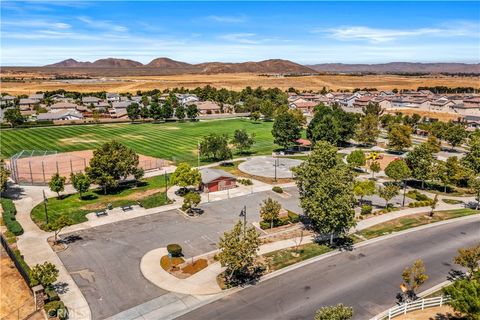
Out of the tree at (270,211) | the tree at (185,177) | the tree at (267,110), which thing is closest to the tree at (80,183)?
the tree at (185,177)

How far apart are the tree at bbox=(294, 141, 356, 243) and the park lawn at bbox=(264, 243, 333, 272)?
6.27 feet

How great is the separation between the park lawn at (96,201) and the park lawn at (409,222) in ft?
94.5

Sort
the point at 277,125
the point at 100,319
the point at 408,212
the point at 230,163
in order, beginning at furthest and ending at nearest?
the point at 277,125 → the point at 230,163 → the point at 408,212 → the point at 100,319

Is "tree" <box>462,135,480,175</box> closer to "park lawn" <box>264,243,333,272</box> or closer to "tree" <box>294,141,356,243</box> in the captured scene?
"tree" <box>294,141,356,243</box>

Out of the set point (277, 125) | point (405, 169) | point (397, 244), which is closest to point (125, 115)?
point (277, 125)

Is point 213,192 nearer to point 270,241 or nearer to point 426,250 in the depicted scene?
point 270,241

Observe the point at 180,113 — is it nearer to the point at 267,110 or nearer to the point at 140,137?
the point at 140,137

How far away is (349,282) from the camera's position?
1425 inches

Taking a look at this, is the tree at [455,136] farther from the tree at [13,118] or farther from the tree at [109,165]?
the tree at [13,118]

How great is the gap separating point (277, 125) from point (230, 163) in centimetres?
1528

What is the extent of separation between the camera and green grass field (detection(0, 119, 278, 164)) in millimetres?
89456

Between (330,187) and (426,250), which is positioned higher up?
(330,187)

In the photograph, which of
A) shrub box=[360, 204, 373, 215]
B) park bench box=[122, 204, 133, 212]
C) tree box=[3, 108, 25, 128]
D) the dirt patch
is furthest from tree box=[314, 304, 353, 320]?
tree box=[3, 108, 25, 128]

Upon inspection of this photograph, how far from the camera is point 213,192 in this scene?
204 feet
